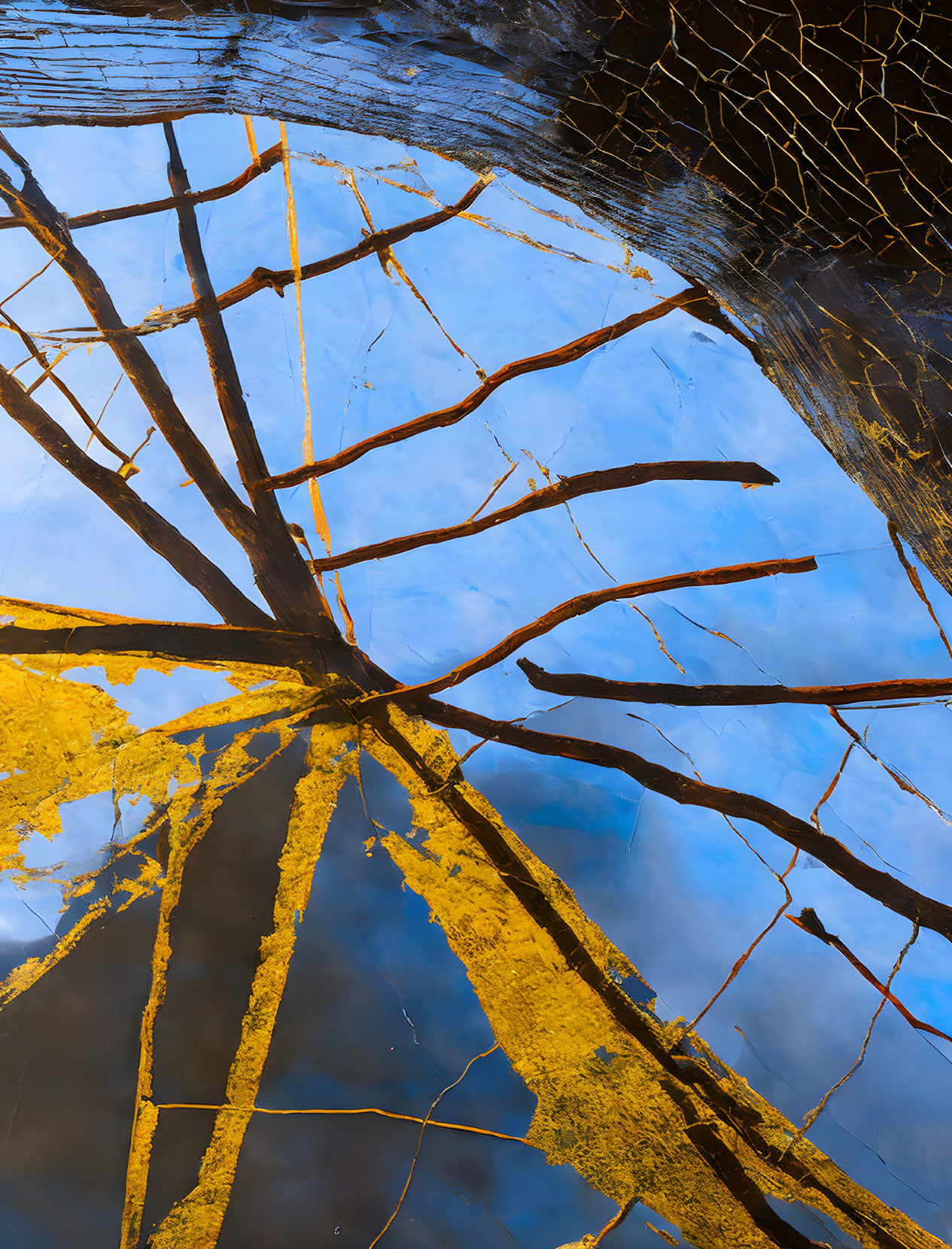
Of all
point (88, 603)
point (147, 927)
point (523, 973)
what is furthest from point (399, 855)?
point (88, 603)

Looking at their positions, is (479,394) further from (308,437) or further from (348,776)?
(348,776)

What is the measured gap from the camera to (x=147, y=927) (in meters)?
0.92

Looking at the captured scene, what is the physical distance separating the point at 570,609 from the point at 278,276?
0.67 m

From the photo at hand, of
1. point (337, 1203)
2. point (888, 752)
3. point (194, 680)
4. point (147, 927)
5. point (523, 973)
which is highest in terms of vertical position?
point (888, 752)

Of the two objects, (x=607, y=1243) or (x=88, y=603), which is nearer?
(x=607, y=1243)

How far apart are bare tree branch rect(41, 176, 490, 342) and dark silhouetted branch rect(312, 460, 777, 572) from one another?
0.42m

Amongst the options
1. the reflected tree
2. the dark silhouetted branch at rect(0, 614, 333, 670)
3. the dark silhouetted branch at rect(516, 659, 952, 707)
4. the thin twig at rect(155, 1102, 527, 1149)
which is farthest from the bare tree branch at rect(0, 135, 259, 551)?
the thin twig at rect(155, 1102, 527, 1149)

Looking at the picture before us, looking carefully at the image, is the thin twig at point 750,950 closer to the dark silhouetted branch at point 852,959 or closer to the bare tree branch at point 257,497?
the dark silhouetted branch at point 852,959

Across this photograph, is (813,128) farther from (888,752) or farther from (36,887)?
(36,887)

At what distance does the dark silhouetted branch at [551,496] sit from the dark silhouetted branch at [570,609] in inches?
5.7

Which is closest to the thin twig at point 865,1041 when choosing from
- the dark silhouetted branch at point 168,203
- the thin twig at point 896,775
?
the thin twig at point 896,775

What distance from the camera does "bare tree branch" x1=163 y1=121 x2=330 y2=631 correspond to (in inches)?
38.3

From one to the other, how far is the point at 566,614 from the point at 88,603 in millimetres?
722

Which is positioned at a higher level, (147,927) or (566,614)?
(566,614)
